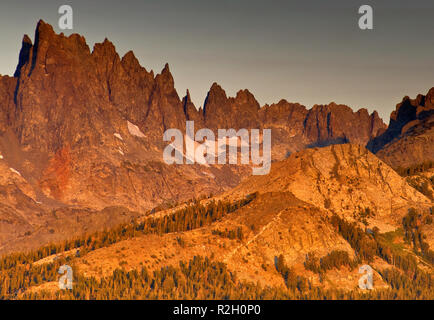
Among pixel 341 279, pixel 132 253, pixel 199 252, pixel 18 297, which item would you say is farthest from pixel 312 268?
pixel 18 297

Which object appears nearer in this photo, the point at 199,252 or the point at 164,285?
the point at 164,285

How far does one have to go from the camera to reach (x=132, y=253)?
199500mm

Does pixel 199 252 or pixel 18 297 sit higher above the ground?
pixel 199 252

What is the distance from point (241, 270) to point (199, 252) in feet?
50.4
